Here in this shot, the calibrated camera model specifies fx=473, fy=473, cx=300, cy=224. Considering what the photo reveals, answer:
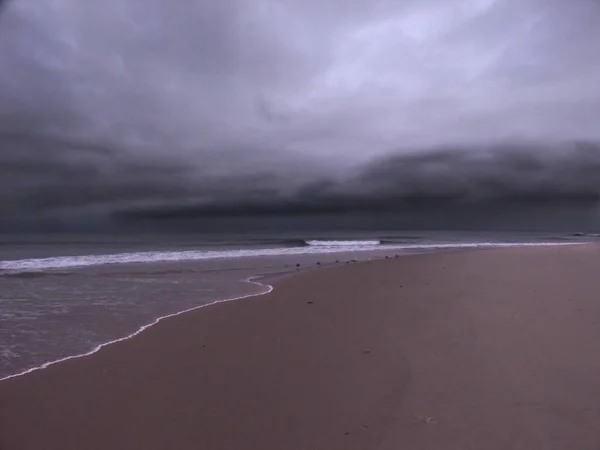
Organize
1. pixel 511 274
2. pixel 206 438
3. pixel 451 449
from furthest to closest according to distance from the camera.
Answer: pixel 511 274, pixel 206 438, pixel 451 449

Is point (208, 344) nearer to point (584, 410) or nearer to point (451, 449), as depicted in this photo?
point (451, 449)

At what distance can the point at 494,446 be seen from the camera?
3.51m

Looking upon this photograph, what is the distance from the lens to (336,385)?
16.1ft

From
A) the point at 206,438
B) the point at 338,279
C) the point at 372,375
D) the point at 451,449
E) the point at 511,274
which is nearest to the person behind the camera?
the point at 451,449

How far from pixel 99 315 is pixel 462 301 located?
7185 mm

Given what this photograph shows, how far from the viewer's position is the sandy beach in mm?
3803

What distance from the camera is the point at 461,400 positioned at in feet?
14.1

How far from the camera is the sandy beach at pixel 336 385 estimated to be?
3.80 meters

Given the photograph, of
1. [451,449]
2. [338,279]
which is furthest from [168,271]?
[451,449]

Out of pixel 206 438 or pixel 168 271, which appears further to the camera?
pixel 168 271

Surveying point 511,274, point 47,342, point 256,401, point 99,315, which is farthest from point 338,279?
point 256,401

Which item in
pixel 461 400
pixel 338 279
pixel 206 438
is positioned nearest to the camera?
pixel 206 438

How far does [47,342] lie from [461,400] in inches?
239

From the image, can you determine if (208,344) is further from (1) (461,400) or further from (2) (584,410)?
(2) (584,410)
